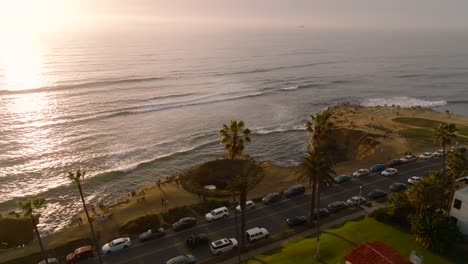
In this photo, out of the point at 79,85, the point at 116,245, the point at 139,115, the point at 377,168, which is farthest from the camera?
the point at 79,85

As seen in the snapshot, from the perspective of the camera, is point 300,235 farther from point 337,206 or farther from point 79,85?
point 79,85

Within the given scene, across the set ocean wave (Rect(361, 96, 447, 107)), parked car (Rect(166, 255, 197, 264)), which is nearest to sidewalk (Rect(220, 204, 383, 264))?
parked car (Rect(166, 255, 197, 264))

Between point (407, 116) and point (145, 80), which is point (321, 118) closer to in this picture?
point (407, 116)

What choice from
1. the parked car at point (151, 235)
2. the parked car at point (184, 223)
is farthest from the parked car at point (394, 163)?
the parked car at point (151, 235)

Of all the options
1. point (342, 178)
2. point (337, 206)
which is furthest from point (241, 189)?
point (342, 178)

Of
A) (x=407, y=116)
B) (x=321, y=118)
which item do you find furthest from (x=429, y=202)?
(x=407, y=116)

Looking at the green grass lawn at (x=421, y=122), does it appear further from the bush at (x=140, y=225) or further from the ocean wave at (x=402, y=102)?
the bush at (x=140, y=225)
